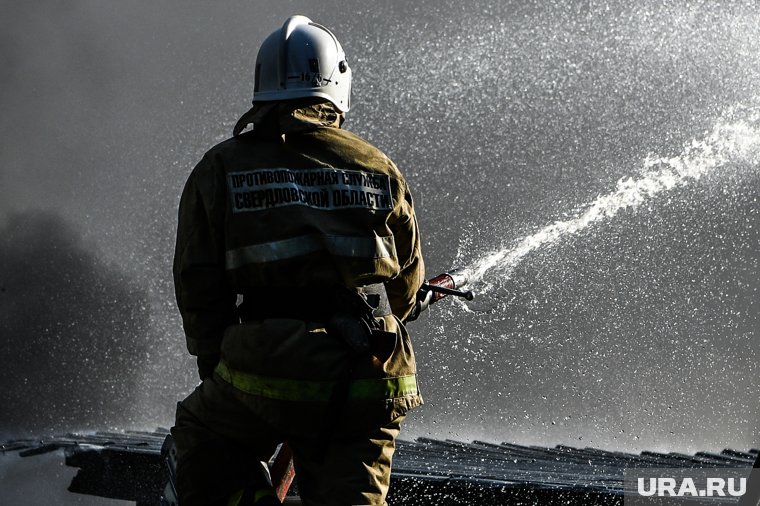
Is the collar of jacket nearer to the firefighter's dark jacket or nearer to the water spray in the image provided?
the firefighter's dark jacket

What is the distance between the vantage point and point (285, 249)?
2283 mm

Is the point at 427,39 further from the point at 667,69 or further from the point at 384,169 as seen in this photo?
the point at 384,169

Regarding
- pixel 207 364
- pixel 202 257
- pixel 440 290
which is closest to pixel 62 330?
pixel 440 290

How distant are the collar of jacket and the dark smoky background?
4537 millimetres

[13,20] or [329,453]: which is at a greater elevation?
[13,20]

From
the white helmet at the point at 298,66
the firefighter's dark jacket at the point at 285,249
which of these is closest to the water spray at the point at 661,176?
the white helmet at the point at 298,66

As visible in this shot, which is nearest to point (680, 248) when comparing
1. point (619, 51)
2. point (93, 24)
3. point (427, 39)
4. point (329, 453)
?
point (619, 51)

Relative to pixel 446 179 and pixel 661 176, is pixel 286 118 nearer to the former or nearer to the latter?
pixel 446 179

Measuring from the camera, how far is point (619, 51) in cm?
748

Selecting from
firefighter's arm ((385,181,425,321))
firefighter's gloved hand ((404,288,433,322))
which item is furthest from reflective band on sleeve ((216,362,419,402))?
firefighter's gloved hand ((404,288,433,322))

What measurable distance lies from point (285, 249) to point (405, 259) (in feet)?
1.62

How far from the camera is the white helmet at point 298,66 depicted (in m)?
2.51

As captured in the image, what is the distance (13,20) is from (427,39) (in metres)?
3.05

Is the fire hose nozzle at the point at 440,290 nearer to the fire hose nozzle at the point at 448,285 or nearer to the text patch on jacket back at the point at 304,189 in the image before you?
the fire hose nozzle at the point at 448,285
